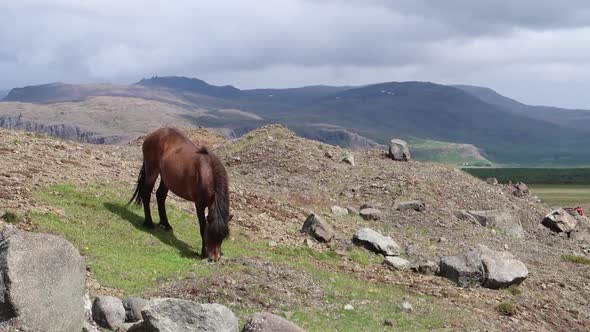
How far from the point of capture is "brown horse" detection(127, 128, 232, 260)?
18609 millimetres

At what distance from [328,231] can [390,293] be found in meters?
6.15

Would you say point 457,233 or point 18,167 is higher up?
point 18,167

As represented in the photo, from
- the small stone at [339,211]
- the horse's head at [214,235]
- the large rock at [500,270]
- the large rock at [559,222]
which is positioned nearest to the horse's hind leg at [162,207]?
the horse's head at [214,235]

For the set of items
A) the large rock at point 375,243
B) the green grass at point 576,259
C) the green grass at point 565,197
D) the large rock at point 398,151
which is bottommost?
the green grass at point 565,197

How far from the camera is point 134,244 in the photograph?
19.5 metres

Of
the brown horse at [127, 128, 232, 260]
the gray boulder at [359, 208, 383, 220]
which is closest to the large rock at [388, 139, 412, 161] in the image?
the gray boulder at [359, 208, 383, 220]

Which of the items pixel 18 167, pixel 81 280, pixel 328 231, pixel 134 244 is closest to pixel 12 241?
pixel 81 280

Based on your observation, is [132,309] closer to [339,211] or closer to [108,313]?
[108,313]

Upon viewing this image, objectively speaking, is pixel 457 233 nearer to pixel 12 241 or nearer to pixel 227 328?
pixel 227 328

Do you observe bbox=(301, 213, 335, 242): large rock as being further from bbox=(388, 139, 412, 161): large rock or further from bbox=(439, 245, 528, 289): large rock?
bbox=(388, 139, 412, 161): large rock

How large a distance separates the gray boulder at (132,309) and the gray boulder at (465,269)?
1207cm

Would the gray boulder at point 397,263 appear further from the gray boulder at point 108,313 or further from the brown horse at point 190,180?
the gray boulder at point 108,313

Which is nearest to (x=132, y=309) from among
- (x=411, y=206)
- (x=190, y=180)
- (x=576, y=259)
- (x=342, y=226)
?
(x=190, y=180)

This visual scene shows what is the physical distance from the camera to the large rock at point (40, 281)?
418 inches
